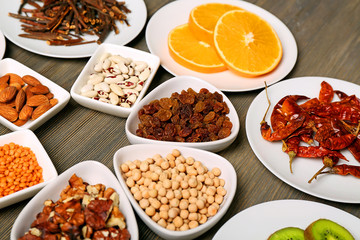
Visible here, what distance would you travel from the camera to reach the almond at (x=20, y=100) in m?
1.62

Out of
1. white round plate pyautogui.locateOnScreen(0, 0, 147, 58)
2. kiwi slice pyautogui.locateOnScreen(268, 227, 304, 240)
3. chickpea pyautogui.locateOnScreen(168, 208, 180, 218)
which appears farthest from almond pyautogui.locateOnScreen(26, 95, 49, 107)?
kiwi slice pyautogui.locateOnScreen(268, 227, 304, 240)

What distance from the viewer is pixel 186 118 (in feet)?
5.38

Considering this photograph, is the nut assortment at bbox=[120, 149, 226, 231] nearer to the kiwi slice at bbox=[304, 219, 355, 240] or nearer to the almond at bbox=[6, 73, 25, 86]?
the kiwi slice at bbox=[304, 219, 355, 240]

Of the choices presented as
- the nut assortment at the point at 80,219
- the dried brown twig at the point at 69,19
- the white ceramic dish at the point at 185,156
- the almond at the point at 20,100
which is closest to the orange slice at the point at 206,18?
the dried brown twig at the point at 69,19

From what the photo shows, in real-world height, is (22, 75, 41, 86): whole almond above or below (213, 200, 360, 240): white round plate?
above

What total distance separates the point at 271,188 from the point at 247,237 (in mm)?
328

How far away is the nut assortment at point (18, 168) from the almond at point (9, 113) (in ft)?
0.48

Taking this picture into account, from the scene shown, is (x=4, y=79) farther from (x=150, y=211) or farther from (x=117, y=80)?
(x=150, y=211)

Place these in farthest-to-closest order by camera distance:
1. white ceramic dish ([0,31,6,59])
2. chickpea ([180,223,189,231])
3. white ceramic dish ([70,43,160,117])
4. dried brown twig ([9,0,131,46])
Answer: dried brown twig ([9,0,131,46]), white ceramic dish ([0,31,6,59]), white ceramic dish ([70,43,160,117]), chickpea ([180,223,189,231])

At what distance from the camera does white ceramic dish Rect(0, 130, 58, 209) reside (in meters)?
1.32

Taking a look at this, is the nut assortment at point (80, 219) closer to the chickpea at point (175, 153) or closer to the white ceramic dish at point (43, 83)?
the chickpea at point (175, 153)

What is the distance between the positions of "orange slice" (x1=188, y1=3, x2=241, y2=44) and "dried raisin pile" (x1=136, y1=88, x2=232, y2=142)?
42 centimetres

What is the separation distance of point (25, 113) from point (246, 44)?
1.16 meters

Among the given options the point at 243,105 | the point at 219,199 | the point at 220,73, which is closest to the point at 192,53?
the point at 220,73
